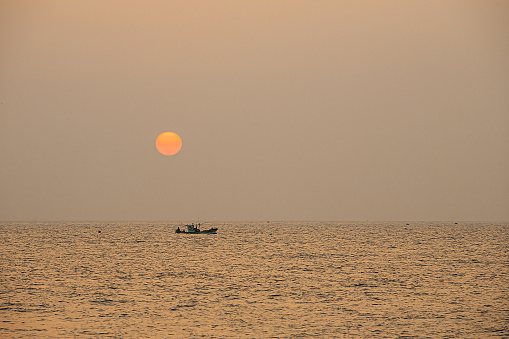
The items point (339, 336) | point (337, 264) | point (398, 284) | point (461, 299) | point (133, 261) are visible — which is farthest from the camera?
point (133, 261)

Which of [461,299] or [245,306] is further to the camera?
[461,299]

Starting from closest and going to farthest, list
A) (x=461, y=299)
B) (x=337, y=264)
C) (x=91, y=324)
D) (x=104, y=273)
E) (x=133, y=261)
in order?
1. (x=91, y=324)
2. (x=461, y=299)
3. (x=104, y=273)
4. (x=337, y=264)
5. (x=133, y=261)

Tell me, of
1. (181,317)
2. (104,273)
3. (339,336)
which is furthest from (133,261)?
(339,336)

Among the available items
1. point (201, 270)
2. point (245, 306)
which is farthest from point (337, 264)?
point (245, 306)

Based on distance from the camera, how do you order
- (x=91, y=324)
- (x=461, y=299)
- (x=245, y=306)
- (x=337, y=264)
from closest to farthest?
1. (x=91, y=324)
2. (x=245, y=306)
3. (x=461, y=299)
4. (x=337, y=264)

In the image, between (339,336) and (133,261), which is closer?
(339,336)

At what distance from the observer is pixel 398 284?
2933 inches

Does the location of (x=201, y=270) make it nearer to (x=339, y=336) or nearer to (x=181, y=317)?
(x=181, y=317)

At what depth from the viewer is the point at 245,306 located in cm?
5584

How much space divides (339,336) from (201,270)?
4951 cm

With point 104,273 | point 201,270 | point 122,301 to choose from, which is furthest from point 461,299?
point 104,273

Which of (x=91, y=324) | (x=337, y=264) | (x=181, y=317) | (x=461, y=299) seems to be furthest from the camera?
(x=337, y=264)

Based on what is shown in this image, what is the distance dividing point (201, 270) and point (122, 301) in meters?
32.6

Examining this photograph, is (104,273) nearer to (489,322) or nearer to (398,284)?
(398,284)
